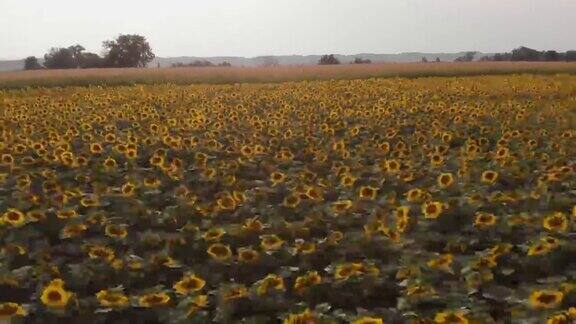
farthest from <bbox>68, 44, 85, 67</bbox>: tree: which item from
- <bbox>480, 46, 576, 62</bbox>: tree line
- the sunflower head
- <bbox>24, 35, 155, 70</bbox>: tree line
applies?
the sunflower head

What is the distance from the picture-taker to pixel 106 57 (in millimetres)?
66750

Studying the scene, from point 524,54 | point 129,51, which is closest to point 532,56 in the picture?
point 524,54

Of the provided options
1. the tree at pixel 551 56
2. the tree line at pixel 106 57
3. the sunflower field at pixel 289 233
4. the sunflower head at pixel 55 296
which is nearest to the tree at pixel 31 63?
the tree line at pixel 106 57

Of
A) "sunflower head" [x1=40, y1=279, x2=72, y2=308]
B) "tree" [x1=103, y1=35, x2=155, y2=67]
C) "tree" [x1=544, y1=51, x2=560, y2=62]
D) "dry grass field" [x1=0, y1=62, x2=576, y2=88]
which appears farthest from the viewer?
"tree" [x1=103, y1=35, x2=155, y2=67]

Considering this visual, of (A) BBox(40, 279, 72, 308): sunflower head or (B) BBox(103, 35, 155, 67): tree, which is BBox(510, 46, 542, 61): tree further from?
(A) BBox(40, 279, 72, 308): sunflower head

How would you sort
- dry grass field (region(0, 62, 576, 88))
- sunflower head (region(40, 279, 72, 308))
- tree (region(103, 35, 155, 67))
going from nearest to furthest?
1. sunflower head (region(40, 279, 72, 308))
2. dry grass field (region(0, 62, 576, 88))
3. tree (region(103, 35, 155, 67))

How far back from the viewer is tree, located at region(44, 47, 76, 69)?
232 feet

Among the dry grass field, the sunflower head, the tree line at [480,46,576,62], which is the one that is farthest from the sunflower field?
the tree line at [480,46,576,62]

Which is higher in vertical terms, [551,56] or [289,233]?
[289,233]

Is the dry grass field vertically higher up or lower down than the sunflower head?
lower down

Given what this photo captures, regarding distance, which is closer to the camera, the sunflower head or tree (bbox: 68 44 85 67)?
the sunflower head

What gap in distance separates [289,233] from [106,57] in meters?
64.3

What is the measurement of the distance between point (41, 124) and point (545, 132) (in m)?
7.06

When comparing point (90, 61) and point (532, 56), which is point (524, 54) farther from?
point (90, 61)
